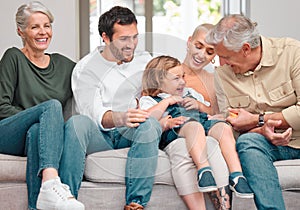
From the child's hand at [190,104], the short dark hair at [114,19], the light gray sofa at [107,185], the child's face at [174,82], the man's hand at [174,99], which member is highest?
the short dark hair at [114,19]


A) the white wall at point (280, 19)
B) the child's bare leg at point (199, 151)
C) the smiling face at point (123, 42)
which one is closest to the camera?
the child's bare leg at point (199, 151)

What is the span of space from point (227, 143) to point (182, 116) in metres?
0.25

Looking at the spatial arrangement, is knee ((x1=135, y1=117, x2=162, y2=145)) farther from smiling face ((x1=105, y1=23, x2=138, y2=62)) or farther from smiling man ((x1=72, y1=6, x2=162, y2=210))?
smiling face ((x1=105, y1=23, x2=138, y2=62))

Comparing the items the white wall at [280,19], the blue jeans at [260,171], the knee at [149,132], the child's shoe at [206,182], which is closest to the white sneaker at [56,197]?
the knee at [149,132]

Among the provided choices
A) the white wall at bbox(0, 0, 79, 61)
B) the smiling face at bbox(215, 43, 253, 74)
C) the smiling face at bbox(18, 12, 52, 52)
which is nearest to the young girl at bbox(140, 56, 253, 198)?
the smiling face at bbox(215, 43, 253, 74)

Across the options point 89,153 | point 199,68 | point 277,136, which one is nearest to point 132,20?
point 199,68

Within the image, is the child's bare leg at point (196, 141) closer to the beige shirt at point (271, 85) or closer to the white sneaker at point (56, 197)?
the beige shirt at point (271, 85)

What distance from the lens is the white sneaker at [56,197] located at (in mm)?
2502

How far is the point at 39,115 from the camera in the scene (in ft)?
8.85

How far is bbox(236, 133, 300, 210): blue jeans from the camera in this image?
103 inches

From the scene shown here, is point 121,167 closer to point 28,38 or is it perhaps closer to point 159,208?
point 159,208

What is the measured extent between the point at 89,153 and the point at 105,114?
0.19 metres

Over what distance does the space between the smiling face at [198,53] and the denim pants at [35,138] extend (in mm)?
685

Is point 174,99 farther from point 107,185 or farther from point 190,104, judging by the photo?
point 107,185
